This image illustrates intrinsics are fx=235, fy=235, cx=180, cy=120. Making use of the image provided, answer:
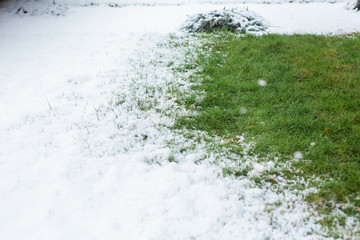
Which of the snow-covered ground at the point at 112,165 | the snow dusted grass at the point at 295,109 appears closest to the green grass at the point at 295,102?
the snow dusted grass at the point at 295,109

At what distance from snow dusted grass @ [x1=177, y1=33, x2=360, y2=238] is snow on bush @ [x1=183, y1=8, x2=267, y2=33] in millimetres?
1716

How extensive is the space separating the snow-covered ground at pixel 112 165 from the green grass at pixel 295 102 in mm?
453

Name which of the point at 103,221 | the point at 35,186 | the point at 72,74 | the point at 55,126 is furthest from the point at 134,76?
the point at 103,221

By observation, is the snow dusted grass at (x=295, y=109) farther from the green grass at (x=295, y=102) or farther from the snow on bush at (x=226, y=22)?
the snow on bush at (x=226, y=22)

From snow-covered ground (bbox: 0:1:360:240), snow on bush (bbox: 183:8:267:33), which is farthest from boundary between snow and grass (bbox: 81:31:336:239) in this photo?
snow on bush (bbox: 183:8:267:33)

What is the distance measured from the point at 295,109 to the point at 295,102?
23 cm

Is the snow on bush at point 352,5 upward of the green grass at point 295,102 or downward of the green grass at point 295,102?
upward

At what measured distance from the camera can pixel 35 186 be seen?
8.13ft

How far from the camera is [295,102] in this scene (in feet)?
12.5

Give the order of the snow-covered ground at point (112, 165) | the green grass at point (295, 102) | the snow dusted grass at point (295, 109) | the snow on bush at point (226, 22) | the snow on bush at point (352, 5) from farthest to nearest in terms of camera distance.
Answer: the snow on bush at point (352, 5)
the snow on bush at point (226, 22)
the green grass at point (295, 102)
the snow dusted grass at point (295, 109)
the snow-covered ground at point (112, 165)

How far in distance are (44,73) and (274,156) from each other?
4765mm

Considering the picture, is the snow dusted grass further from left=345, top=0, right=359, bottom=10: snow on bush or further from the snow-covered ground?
left=345, top=0, right=359, bottom=10: snow on bush

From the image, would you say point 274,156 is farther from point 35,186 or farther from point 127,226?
point 35,186

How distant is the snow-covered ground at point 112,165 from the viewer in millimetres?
2115
